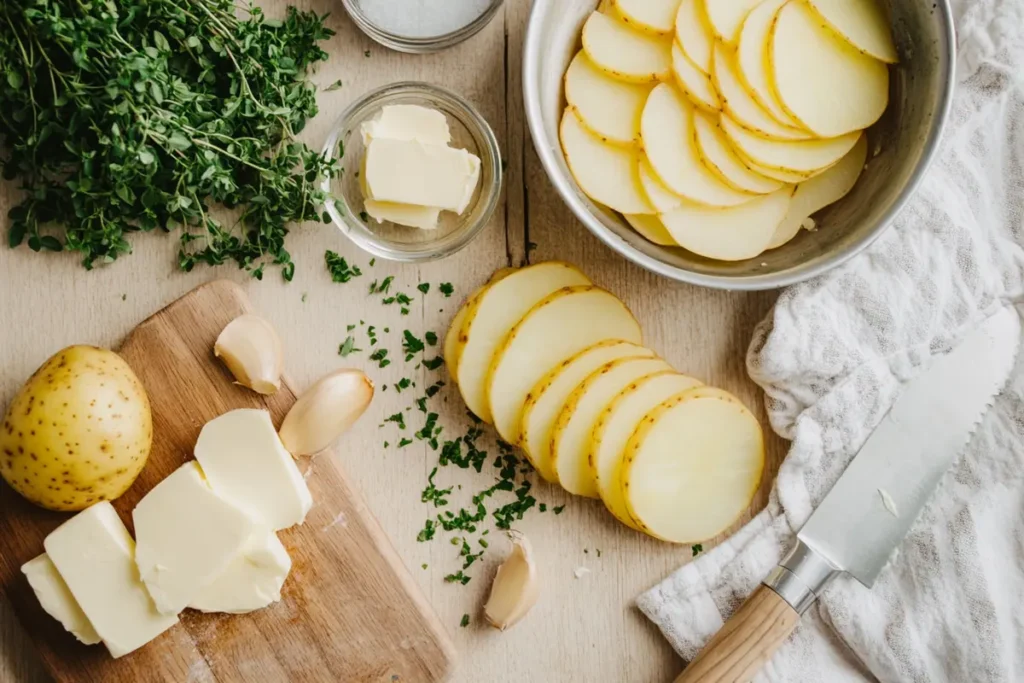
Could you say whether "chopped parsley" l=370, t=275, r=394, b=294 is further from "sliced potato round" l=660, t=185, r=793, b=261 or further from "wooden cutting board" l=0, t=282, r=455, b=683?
"sliced potato round" l=660, t=185, r=793, b=261

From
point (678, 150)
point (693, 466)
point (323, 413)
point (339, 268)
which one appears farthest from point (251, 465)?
point (678, 150)

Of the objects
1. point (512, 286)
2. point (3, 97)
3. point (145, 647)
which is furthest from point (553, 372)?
point (3, 97)

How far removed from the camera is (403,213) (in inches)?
56.7

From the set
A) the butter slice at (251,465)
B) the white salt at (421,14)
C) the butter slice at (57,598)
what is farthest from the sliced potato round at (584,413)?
the butter slice at (57,598)

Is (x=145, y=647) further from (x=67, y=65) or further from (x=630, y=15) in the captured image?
(x=630, y=15)

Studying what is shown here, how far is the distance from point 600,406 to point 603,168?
15.0 inches

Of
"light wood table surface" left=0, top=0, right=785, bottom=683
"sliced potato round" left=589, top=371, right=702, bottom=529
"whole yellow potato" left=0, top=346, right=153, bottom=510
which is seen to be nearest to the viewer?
"whole yellow potato" left=0, top=346, right=153, bottom=510

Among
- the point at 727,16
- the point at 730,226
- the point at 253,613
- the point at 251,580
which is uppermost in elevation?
the point at 727,16

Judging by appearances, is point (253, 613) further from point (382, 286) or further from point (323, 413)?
point (382, 286)

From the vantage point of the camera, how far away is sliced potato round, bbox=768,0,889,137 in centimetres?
128

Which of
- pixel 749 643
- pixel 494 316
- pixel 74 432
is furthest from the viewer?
pixel 494 316

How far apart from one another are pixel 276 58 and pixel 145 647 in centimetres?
97

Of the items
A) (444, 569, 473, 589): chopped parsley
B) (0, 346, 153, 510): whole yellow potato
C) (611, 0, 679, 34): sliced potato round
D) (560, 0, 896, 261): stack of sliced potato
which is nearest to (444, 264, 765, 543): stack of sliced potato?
(560, 0, 896, 261): stack of sliced potato

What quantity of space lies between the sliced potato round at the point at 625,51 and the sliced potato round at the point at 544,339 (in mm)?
353
